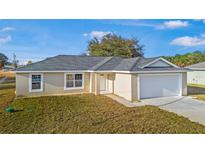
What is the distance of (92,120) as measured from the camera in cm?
872

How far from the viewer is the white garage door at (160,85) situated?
13.7 metres

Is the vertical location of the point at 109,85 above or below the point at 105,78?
below

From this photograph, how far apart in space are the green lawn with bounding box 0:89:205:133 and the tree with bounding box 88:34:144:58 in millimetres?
13999

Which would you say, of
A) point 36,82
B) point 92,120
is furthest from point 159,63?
point 36,82

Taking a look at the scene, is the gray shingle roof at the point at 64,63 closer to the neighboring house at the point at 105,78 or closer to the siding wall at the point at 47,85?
the neighboring house at the point at 105,78

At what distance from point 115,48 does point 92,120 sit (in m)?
17.2

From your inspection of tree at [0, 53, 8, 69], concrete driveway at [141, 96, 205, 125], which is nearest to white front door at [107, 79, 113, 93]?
concrete driveway at [141, 96, 205, 125]

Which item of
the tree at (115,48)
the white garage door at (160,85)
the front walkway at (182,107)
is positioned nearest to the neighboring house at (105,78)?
the white garage door at (160,85)

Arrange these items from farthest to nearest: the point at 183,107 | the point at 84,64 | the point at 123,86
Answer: the point at 84,64 → the point at 123,86 → the point at 183,107

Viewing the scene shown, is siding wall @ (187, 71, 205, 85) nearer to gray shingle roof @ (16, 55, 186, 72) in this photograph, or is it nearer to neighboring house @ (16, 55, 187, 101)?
neighboring house @ (16, 55, 187, 101)

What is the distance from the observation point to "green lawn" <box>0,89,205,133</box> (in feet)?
24.6

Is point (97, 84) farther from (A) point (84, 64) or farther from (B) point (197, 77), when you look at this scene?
(B) point (197, 77)
